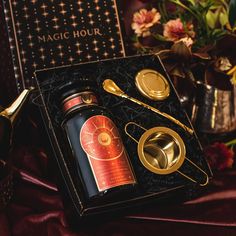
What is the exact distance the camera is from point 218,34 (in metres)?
0.99

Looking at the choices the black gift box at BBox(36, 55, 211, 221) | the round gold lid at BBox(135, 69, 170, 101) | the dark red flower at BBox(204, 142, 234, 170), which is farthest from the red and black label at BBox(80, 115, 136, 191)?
the dark red flower at BBox(204, 142, 234, 170)

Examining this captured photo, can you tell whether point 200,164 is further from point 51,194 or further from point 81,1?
point 81,1

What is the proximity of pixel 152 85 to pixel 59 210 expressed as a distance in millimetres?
322

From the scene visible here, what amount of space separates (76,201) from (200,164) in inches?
10.5

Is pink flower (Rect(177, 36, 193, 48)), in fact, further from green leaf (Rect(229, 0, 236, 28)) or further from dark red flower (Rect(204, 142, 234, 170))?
dark red flower (Rect(204, 142, 234, 170))

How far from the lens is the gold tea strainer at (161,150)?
0.83m

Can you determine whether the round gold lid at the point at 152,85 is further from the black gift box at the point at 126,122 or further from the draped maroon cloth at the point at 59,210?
the draped maroon cloth at the point at 59,210

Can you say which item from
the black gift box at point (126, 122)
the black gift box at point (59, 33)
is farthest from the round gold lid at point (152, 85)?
the black gift box at point (59, 33)

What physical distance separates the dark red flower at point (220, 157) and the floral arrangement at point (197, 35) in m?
0.15

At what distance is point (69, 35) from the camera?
100cm

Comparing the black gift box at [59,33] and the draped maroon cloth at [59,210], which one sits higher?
the black gift box at [59,33]

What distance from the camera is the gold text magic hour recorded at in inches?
38.7

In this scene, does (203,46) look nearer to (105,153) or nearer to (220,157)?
(220,157)

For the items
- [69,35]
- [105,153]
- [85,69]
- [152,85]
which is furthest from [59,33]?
[105,153]
